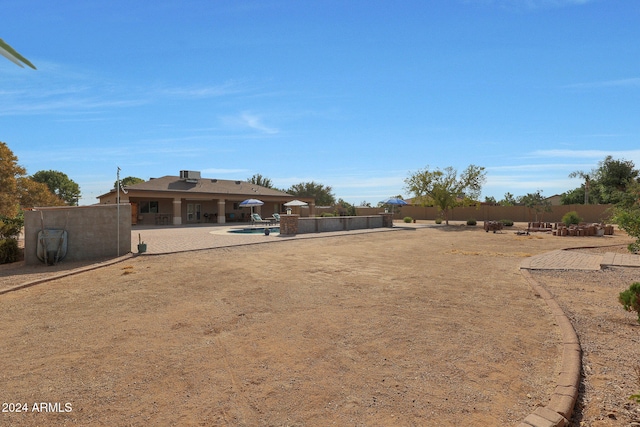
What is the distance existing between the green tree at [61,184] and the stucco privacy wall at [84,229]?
51657mm

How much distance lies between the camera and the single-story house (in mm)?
31016

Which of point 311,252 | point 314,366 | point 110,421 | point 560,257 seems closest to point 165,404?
point 110,421

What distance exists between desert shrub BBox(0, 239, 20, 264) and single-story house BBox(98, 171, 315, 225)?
54.7 ft

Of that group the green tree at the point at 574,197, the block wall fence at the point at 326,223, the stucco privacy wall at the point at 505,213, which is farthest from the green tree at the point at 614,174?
the block wall fence at the point at 326,223

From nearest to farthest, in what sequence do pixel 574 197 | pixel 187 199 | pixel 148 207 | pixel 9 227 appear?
pixel 9 227, pixel 148 207, pixel 187 199, pixel 574 197

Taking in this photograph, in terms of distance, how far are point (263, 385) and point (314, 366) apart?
26.6 inches

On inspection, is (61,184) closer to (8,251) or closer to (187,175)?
(187,175)

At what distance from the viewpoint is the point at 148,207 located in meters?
32.8

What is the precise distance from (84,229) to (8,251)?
2.57 m

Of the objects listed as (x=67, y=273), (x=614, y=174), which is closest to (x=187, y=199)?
(x=67, y=273)

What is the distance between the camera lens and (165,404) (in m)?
3.60

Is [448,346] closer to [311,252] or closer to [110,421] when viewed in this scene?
[110,421]

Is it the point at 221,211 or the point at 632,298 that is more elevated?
the point at 221,211

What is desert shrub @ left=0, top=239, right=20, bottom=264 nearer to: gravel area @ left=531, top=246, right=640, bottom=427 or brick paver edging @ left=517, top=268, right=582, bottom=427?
brick paver edging @ left=517, top=268, right=582, bottom=427
